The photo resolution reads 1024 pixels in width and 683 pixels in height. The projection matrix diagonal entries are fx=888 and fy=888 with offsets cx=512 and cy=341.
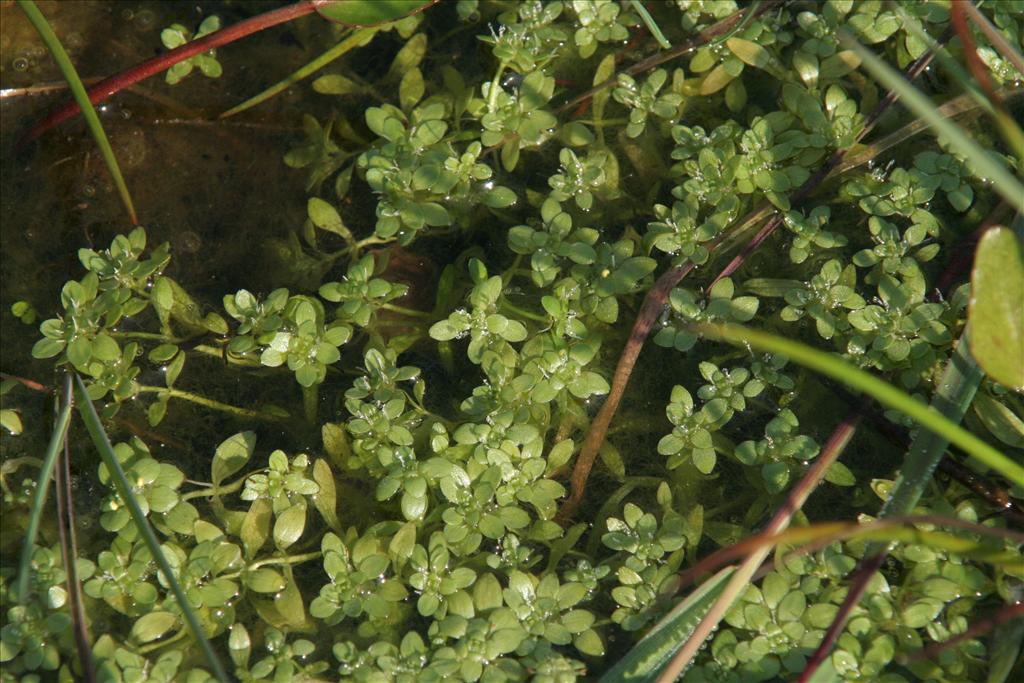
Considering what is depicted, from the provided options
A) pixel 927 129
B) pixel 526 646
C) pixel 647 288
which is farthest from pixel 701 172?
pixel 526 646

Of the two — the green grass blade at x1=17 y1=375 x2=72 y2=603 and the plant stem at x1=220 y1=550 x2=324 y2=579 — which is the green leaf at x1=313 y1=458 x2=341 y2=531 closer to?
the plant stem at x1=220 y1=550 x2=324 y2=579

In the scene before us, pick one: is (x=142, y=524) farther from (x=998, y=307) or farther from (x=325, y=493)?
(x=998, y=307)

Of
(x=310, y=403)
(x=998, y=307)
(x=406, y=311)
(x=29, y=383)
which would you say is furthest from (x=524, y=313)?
(x=29, y=383)

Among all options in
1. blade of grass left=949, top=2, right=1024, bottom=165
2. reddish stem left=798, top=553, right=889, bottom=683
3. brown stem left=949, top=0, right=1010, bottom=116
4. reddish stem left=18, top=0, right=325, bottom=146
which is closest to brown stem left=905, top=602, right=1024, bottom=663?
reddish stem left=798, top=553, right=889, bottom=683

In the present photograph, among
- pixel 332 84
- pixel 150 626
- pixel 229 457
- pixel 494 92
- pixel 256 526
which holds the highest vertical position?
pixel 494 92

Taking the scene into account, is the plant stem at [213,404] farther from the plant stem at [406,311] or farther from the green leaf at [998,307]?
the green leaf at [998,307]

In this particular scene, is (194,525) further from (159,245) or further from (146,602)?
(159,245)

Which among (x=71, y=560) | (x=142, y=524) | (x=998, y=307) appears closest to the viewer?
(x=998, y=307)

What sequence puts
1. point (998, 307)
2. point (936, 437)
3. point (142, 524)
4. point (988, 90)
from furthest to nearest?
point (936, 437)
point (142, 524)
point (988, 90)
point (998, 307)
